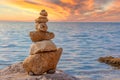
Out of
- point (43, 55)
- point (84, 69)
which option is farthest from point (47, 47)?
point (84, 69)

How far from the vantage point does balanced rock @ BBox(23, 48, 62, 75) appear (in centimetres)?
2005

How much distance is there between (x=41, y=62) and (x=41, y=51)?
63cm

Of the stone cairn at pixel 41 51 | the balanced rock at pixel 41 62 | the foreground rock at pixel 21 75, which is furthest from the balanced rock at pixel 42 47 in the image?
the foreground rock at pixel 21 75

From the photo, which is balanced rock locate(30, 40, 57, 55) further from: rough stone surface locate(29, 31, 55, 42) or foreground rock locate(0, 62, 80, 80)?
foreground rock locate(0, 62, 80, 80)

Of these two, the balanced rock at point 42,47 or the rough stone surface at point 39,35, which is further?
the rough stone surface at point 39,35

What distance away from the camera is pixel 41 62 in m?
20.1

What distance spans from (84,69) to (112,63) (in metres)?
4.58

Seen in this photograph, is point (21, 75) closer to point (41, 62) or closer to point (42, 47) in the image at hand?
point (41, 62)

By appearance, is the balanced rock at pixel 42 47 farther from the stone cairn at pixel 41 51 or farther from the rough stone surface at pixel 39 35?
the rough stone surface at pixel 39 35

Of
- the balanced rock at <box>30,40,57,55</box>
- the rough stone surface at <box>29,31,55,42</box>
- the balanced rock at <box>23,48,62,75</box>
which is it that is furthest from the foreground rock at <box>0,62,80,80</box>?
the rough stone surface at <box>29,31,55,42</box>

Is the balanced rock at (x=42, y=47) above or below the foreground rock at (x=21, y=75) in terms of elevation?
above

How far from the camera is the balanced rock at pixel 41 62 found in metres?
20.0

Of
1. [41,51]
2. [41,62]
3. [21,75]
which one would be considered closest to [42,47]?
[41,51]

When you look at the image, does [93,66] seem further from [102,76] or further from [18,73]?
[18,73]
